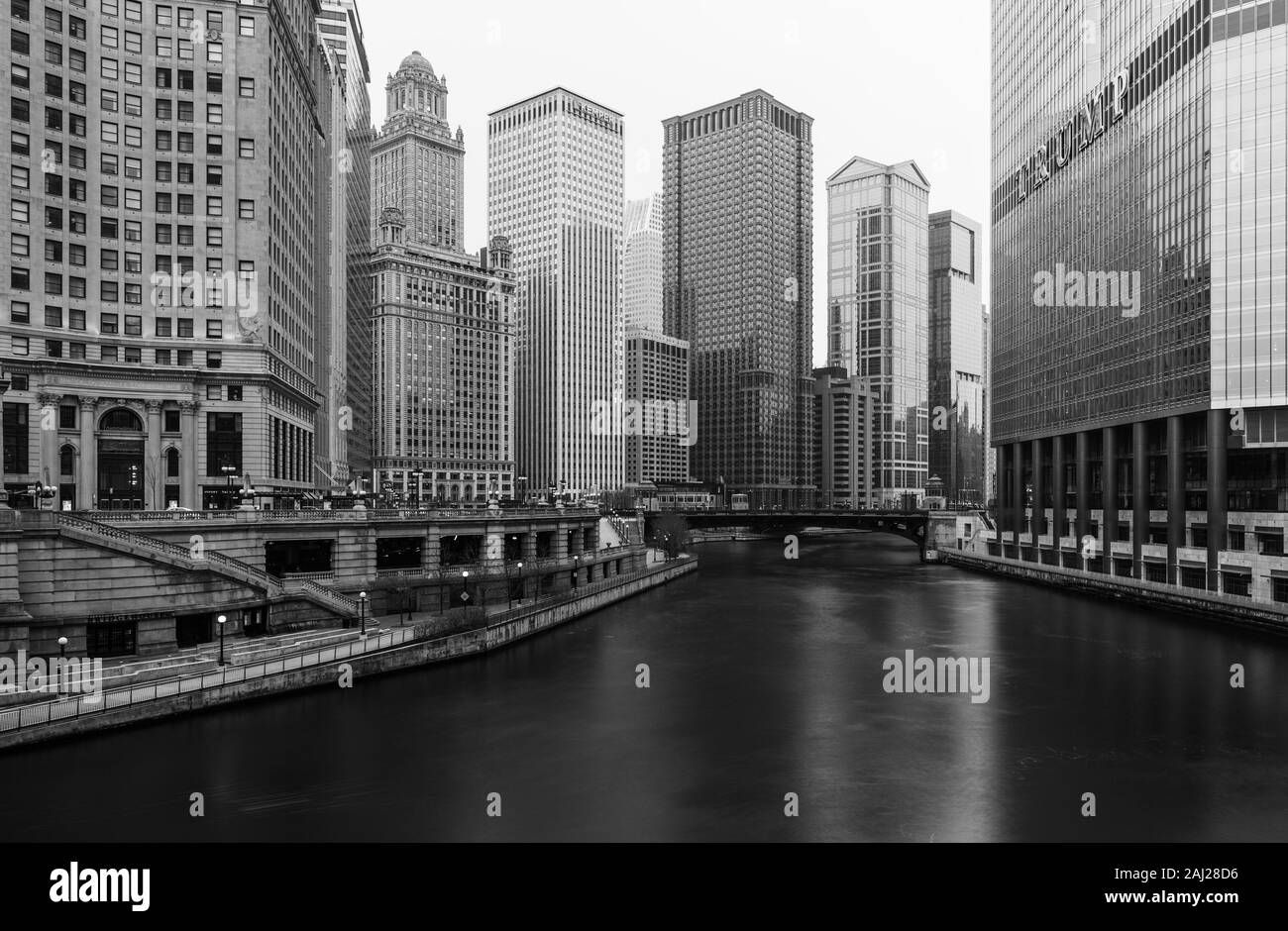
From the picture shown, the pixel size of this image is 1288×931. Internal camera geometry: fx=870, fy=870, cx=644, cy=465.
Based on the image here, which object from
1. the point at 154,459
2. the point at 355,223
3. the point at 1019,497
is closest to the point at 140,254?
the point at 154,459

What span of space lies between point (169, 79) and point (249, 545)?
3610cm

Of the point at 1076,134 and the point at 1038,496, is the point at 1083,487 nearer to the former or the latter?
the point at 1038,496

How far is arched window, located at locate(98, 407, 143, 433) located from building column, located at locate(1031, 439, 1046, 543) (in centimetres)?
9886

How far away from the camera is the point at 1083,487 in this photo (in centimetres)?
9731

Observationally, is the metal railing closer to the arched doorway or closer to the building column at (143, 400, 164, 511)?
the building column at (143, 400, 164, 511)

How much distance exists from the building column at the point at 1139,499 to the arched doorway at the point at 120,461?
85.8m

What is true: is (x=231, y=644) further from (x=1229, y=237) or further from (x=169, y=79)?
(x=1229, y=237)

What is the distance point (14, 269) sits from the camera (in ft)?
189

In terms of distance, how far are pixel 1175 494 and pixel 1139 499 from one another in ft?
19.4

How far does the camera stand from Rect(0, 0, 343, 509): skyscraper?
57.7 m
